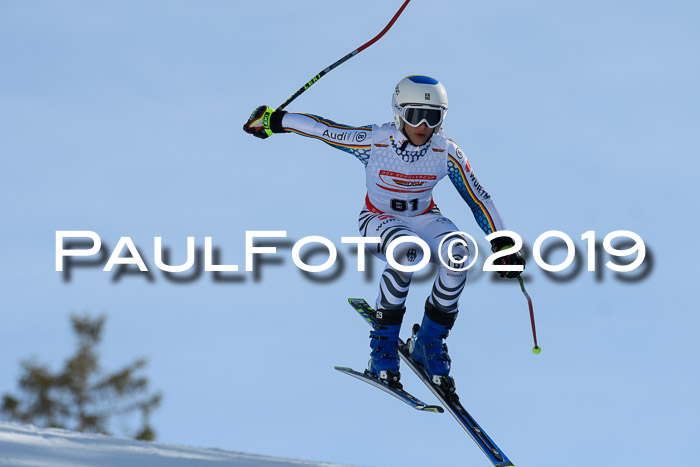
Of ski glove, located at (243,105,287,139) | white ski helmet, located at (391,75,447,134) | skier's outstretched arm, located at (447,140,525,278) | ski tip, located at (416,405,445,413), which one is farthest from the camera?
ski glove, located at (243,105,287,139)

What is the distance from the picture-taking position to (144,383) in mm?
27969

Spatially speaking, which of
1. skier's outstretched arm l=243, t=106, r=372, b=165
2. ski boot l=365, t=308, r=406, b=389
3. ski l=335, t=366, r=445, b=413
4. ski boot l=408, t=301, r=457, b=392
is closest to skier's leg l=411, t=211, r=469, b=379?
ski boot l=408, t=301, r=457, b=392

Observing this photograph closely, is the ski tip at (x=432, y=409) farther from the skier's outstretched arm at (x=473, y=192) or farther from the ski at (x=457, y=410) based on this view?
the skier's outstretched arm at (x=473, y=192)

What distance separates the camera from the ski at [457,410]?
321 inches

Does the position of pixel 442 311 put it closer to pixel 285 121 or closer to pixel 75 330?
pixel 285 121

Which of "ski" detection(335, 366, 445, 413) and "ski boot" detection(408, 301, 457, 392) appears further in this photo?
"ski boot" detection(408, 301, 457, 392)

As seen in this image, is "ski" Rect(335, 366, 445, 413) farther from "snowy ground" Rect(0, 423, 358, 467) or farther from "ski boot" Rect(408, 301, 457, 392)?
"snowy ground" Rect(0, 423, 358, 467)

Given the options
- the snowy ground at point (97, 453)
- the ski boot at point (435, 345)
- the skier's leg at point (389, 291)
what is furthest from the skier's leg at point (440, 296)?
the snowy ground at point (97, 453)

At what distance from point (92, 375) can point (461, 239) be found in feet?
66.2

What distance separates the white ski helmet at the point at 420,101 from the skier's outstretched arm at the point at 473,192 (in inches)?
17.6

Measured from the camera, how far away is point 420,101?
853cm

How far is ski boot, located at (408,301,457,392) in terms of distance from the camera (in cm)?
930

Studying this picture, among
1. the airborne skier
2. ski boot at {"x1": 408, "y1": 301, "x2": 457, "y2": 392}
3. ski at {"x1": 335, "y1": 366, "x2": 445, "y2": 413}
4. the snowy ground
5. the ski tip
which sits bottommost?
the snowy ground

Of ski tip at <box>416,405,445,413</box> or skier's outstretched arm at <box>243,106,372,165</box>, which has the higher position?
skier's outstretched arm at <box>243,106,372,165</box>
